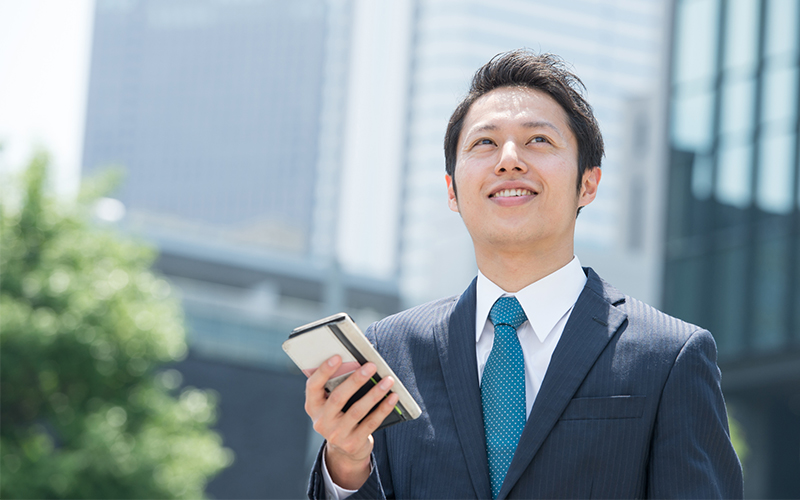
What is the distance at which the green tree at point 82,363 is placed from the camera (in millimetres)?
10516

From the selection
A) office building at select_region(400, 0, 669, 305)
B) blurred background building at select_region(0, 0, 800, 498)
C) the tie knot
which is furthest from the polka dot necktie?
office building at select_region(400, 0, 669, 305)

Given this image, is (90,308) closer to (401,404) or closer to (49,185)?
(49,185)

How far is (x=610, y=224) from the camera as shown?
285 feet

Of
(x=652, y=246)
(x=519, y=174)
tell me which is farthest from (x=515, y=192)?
(x=652, y=246)

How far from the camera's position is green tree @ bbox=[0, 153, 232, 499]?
10.5 meters

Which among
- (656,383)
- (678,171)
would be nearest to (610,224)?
(678,171)

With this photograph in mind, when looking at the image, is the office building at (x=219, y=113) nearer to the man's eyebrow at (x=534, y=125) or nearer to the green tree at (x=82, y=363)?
the green tree at (x=82, y=363)

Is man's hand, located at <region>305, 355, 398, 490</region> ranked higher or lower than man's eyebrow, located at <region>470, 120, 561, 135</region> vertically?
lower

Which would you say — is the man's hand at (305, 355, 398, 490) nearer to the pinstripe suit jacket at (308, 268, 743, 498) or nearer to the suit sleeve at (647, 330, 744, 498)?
the pinstripe suit jacket at (308, 268, 743, 498)

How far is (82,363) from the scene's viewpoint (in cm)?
1115

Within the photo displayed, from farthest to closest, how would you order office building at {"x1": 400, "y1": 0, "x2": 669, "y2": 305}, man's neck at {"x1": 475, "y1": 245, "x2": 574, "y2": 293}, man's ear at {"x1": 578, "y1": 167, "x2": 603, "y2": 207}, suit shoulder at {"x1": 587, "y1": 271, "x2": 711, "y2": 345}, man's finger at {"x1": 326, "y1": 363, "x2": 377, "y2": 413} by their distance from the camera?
1. office building at {"x1": 400, "y1": 0, "x2": 669, "y2": 305}
2. man's ear at {"x1": 578, "y1": 167, "x2": 603, "y2": 207}
3. man's neck at {"x1": 475, "y1": 245, "x2": 574, "y2": 293}
4. suit shoulder at {"x1": 587, "y1": 271, "x2": 711, "y2": 345}
5. man's finger at {"x1": 326, "y1": 363, "x2": 377, "y2": 413}

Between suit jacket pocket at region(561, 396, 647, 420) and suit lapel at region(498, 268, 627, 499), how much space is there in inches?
0.9

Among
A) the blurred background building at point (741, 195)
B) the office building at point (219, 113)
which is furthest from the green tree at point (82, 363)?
the office building at point (219, 113)

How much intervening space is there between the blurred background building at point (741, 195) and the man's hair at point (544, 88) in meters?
14.6
